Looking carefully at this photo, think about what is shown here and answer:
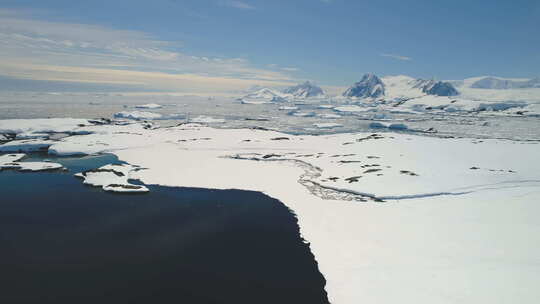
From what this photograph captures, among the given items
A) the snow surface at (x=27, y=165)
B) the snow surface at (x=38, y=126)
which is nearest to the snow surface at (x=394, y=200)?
the snow surface at (x=27, y=165)

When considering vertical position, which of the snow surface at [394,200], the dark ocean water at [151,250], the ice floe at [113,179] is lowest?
the dark ocean water at [151,250]

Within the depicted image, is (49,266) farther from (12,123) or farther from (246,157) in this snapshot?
(12,123)

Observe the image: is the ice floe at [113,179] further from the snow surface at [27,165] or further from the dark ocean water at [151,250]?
the snow surface at [27,165]

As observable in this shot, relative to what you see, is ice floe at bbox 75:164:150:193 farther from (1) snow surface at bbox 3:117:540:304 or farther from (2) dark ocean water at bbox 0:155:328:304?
(1) snow surface at bbox 3:117:540:304

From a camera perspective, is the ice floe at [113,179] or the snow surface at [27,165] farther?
the snow surface at [27,165]

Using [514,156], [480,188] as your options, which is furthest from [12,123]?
[514,156]

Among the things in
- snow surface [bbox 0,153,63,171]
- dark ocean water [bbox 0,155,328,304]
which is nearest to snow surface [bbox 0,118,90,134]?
snow surface [bbox 0,153,63,171]
